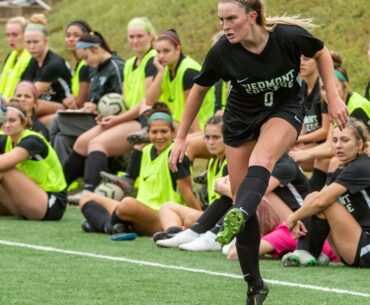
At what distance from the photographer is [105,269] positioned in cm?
771

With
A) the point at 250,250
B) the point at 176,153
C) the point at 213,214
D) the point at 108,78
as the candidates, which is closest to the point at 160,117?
the point at 213,214

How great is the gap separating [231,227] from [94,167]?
5.94 m

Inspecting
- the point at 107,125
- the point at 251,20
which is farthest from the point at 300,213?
the point at 107,125

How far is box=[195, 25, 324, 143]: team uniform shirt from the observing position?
632 centimetres

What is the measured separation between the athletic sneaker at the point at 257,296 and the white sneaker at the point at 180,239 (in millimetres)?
2678

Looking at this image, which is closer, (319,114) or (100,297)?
(100,297)

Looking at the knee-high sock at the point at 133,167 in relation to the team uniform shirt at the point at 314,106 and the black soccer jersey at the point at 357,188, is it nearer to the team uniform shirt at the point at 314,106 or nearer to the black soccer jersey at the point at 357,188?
the team uniform shirt at the point at 314,106

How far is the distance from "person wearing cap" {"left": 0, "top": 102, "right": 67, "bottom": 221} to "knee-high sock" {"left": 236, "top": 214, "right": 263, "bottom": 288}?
4.50 m

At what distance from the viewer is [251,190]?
6.02 metres

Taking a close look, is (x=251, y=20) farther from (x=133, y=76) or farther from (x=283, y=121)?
(x=133, y=76)

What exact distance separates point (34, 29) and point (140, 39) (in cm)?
175

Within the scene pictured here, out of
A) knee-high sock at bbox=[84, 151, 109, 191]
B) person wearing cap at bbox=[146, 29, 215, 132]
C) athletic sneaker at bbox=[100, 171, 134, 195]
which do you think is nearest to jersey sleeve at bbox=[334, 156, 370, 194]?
person wearing cap at bbox=[146, 29, 215, 132]

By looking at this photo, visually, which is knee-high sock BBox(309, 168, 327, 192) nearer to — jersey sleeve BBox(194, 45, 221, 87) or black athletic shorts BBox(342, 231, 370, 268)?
black athletic shorts BBox(342, 231, 370, 268)

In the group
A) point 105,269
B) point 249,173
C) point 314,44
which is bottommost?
point 105,269
